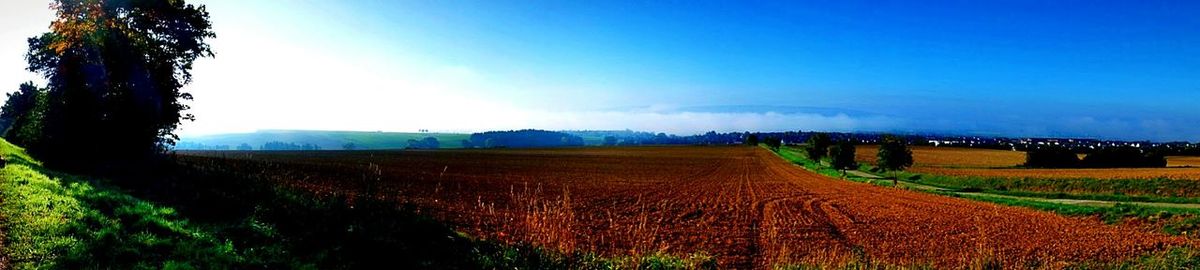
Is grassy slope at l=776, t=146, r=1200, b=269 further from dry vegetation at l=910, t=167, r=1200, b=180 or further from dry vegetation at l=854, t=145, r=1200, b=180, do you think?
dry vegetation at l=854, t=145, r=1200, b=180

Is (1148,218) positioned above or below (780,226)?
above

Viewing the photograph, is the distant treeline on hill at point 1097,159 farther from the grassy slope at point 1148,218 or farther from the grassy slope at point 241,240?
the grassy slope at point 241,240

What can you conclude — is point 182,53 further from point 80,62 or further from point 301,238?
point 301,238

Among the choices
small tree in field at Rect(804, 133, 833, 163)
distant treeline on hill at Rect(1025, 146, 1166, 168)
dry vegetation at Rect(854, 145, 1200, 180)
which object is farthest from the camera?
distant treeline on hill at Rect(1025, 146, 1166, 168)

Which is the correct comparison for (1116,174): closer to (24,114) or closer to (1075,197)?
(1075,197)

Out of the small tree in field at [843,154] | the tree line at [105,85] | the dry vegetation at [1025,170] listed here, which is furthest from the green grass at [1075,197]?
the tree line at [105,85]

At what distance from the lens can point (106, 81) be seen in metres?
25.5

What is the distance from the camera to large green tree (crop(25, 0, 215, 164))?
962 inches

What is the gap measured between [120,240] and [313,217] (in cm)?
333

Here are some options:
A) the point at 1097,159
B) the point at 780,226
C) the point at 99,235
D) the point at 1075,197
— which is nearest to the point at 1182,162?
the point at 1097,159

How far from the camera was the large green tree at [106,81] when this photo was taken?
962 inches

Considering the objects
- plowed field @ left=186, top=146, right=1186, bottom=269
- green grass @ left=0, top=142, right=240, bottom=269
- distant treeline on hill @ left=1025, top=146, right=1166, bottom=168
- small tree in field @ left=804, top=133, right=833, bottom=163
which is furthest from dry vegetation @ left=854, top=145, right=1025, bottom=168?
green grass @ left=0, top=142, right=240, bottom=269

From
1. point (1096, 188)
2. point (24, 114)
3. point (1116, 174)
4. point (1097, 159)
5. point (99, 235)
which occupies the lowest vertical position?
point (1096, 188)

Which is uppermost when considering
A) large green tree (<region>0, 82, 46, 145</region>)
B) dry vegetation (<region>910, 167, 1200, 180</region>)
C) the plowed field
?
large green tree (<region>0, 82, 46, 145</region>)
